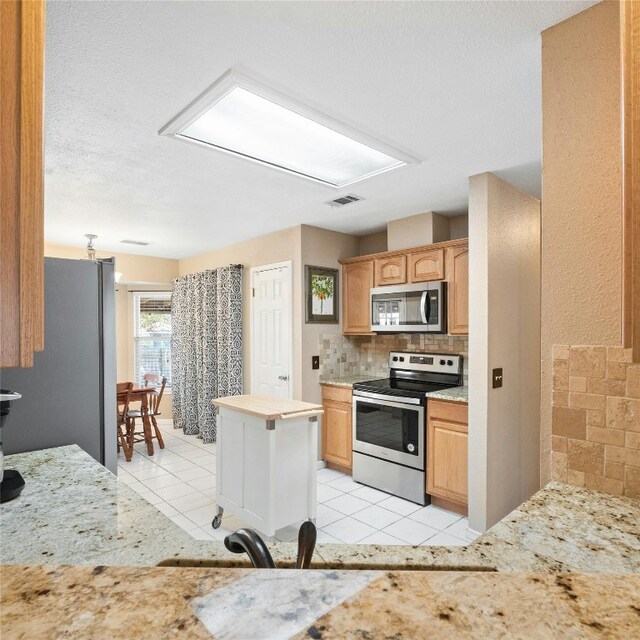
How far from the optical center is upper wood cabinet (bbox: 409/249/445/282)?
3463 millimetres

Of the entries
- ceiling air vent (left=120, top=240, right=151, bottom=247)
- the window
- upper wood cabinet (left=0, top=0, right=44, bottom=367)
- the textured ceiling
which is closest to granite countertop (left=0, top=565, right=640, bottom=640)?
upper wood cabinet (left=0, top=0, right=44, bottom=367)

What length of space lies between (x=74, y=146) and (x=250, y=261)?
2.61 meters

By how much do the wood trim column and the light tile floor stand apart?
253cm

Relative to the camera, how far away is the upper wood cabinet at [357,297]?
13.6 ft

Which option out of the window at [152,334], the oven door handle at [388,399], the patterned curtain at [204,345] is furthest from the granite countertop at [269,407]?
the window at [152,334]

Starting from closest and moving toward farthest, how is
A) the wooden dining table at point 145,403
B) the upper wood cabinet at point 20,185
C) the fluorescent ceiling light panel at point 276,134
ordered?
the upper wood cabinet at point 20,185, the fluorescent ceiling light panel at point 276,134, the wooden dining table at point 145,403

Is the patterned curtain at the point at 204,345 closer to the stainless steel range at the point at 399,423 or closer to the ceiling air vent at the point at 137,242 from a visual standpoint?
the ceiling air vent at the point at 137,242

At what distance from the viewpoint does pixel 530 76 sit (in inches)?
65.8

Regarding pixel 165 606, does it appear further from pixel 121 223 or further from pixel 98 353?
pixel 121 223

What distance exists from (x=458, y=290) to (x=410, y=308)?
17.5 inches

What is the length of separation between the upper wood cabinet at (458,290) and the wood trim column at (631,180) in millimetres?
2732

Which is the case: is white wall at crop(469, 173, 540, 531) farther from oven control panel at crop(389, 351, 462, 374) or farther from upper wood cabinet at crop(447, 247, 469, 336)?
oven control panel at crop(389, 351, 462, 374)

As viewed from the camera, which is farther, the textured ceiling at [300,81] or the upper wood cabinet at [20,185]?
the textured ceiling at [300,81]

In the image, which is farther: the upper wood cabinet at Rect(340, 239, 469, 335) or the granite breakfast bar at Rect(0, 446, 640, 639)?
the upper wood cabinet at Rect(340, 239, 469, 335)
